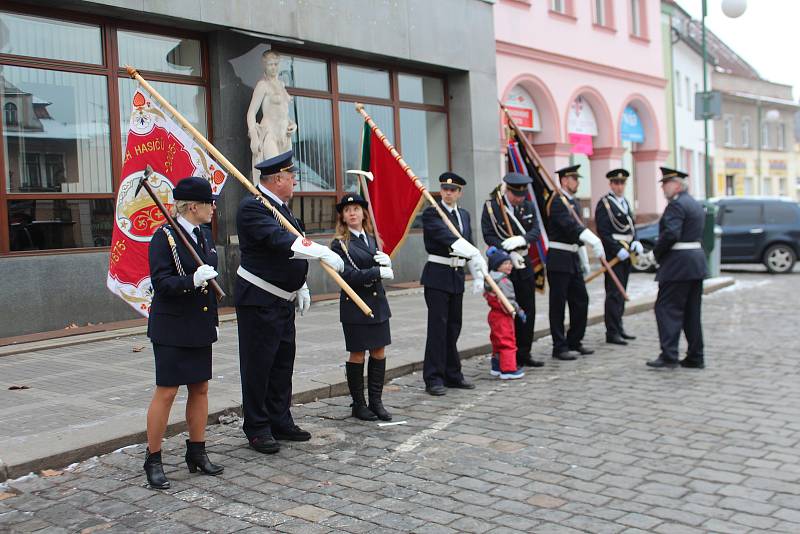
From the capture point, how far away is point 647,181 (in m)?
26.6

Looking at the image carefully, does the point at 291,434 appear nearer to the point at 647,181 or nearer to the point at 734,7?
the point at 734,7

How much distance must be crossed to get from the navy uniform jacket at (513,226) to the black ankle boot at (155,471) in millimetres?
4241

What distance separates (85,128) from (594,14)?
15462 mm

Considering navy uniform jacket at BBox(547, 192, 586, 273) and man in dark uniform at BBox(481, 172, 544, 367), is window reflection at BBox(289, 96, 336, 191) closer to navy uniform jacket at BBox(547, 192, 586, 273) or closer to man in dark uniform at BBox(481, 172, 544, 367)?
navy uniform jacket at BBox(547, 192, 586, 273)

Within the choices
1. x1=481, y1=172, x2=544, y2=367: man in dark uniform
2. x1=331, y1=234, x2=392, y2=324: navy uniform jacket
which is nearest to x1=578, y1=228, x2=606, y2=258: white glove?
x1=481, y1=172, x2=544, y2=367: man in dark uniform

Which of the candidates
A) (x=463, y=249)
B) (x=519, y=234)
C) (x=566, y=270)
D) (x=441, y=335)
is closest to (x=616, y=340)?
(x=566, y=270)

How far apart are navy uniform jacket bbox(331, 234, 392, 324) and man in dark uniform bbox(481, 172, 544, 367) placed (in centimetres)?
203

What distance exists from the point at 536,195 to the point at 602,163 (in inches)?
589

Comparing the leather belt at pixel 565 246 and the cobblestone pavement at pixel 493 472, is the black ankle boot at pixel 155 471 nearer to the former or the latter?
the cobblestone pavement at pixel 493 472

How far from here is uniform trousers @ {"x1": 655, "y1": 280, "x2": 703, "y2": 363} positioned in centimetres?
850

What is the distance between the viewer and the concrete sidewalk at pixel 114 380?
561 cm

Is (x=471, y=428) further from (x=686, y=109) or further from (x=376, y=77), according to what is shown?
(x=686, y=109)

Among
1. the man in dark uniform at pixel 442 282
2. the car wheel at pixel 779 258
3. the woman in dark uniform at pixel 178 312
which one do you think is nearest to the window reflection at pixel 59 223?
the man in dark uniform at pixel 442 282

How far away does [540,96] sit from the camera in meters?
20.8
